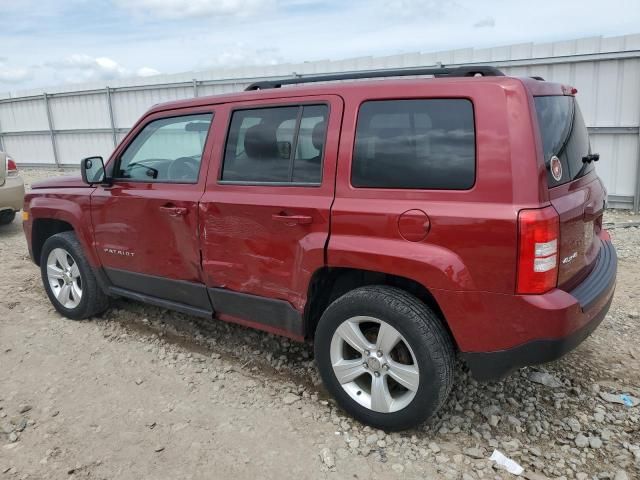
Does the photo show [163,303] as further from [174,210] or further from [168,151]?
[168,151]

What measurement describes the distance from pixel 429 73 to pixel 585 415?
2105 mm

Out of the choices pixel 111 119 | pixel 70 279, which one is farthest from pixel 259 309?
pixel 111 119

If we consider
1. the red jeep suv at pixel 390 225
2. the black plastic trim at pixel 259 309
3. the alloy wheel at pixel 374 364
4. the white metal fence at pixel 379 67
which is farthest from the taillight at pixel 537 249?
the white metal fence at pixel 379 67

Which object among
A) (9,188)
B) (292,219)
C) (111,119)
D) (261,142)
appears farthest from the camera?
(111,119)

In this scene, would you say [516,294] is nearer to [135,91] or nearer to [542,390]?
[542,390]

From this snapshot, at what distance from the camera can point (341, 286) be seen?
3064 millimetres

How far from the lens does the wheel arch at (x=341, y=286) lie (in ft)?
9.11

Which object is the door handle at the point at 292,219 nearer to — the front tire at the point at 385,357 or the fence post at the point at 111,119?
the front tire at the point at 385,357

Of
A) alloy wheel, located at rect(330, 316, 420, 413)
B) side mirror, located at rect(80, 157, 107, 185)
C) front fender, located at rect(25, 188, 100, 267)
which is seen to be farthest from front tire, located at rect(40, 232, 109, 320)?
alloy wheel, located at rect(330, 316, 420, 413)

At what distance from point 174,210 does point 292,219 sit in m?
0.98

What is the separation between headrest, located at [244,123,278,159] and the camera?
3.12 m

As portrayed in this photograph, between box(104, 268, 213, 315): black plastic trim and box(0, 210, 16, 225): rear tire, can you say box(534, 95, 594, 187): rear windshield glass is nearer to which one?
box(104, 268, 213, 315): black plastic trim

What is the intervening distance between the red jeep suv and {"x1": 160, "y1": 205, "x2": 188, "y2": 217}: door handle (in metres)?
0.02

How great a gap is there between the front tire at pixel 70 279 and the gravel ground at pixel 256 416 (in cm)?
29
